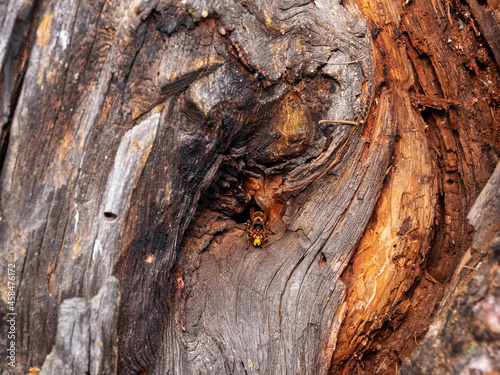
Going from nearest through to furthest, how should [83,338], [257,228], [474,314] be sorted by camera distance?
[474,314], [83,338], [257,228]

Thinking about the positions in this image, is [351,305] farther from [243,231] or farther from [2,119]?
[2,119]

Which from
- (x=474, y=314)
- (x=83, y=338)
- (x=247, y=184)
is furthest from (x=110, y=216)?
(x=474, y=314)

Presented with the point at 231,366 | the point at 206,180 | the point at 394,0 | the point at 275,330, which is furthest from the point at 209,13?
the point at 231,366

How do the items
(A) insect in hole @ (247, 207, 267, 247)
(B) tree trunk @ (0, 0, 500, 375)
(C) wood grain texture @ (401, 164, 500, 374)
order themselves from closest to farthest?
(C) wood grain texture @ (401, 164, 500, 374) < (B) tree trunk @ (0, 0, 500, 375) < (A) insect in hole @ (247, 207, 267, 247)

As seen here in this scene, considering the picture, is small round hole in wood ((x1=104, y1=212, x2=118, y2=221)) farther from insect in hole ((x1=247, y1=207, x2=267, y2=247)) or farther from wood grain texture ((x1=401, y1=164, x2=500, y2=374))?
wood grain texture ((x1=401, y1=164, x2=500, y2=374))

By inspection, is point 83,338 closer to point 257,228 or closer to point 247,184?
point 257,228

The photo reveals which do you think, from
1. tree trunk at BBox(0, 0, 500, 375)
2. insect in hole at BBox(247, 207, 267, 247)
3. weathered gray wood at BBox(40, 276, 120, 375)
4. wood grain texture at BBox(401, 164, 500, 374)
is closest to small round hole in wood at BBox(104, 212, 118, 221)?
tree trunk at BBox(0, 0, 500, 375)

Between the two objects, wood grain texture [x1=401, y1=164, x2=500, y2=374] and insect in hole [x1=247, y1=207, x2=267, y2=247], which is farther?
insect in hole [x1=247, y1=207, x2=267, y2=247]
